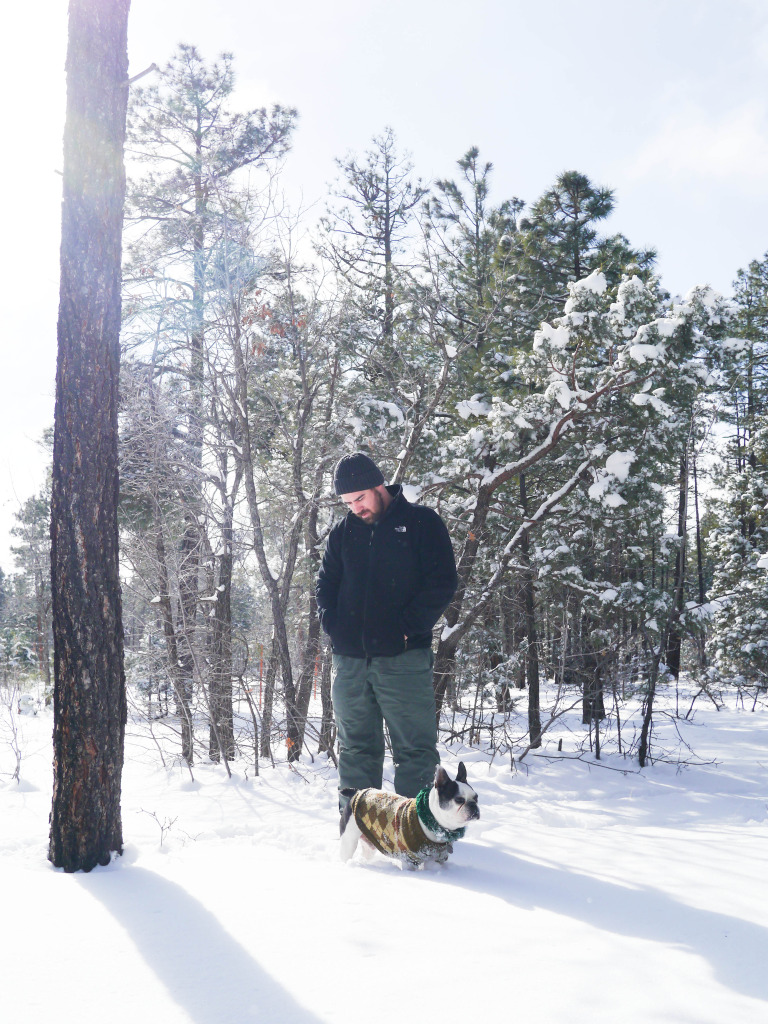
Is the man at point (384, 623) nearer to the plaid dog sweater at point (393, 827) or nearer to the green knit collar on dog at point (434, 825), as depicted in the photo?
the plaid dog sweater at point (393, 827)

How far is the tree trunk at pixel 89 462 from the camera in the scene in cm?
305

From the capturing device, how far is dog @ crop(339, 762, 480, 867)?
246 cm

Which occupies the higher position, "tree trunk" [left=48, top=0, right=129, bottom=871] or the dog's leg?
"tree trunk" [left=48, top=0, right=129, bottom=871]

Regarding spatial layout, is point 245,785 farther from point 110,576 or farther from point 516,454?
point 516,454

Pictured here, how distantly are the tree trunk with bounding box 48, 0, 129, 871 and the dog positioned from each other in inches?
45.3

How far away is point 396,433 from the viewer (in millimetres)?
8680

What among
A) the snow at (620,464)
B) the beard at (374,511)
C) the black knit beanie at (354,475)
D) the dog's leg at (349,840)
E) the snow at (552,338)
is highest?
the snow at (552,338)

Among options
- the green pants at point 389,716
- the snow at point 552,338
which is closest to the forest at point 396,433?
the snow at point 552,338

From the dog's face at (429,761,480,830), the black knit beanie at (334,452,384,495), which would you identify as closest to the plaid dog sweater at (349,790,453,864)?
the dog's face at (429,761,480,830)

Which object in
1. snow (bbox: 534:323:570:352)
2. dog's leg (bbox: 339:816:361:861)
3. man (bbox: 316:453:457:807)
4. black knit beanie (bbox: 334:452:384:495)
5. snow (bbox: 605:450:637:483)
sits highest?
snow (bbox: 534:323:570:352)

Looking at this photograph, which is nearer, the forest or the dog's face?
the dog's face

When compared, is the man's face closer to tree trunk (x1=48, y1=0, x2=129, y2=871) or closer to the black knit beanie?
the black knit beanie

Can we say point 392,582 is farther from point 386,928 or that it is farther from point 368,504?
point 386,928

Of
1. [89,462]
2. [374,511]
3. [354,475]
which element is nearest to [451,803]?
[374,511]
